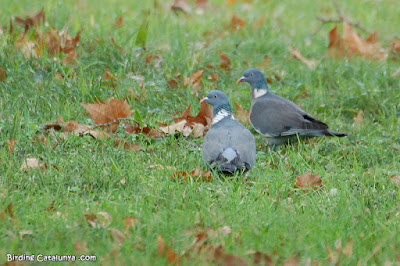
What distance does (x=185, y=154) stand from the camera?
15.9 ft

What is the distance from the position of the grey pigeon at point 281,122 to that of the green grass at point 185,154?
14 cm

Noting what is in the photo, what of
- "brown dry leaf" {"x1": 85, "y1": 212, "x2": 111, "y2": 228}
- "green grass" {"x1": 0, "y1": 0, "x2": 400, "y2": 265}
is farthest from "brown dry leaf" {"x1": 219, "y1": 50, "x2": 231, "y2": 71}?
"brown dry leaf" {"x1": 85, "y1": 212, "x2": 111, "y2": 228}

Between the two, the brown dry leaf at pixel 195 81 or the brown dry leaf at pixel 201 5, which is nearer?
the brown dry leaf at pixel 195 81

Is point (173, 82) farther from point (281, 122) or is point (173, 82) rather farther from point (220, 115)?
point (281, 122)

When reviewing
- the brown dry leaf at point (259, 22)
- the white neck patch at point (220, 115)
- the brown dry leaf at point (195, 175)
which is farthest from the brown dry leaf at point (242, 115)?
the brown dry leaf at point (259, 22)

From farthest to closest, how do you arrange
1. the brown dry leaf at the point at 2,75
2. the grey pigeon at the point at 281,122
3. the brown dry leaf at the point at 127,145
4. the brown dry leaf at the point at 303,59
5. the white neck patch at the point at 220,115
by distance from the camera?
1. the brown dry leaf at the point at 303,59
2. the brown dry leaf at the point at 2,75
3. the grey pigeon at the point at 281,122
4. the white neck patch at the point at 220,115
5. the brown dry leaf at the point at 127,145

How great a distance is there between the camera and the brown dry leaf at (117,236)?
330 centimetres

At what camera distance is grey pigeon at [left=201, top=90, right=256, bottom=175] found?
4398 millimetres

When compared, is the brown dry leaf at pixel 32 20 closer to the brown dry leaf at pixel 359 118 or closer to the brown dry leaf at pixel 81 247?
the brown dry leaf at pixel 359 118

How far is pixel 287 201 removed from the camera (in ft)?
13.4

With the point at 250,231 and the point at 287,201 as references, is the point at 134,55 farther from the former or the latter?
the point at 250,231

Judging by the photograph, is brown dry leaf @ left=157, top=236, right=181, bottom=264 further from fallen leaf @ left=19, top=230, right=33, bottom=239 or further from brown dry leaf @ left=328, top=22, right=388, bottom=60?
brown dry leaf @ left=328, top=22, right=388, bottom=60

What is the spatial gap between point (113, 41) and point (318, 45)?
2.57 meters

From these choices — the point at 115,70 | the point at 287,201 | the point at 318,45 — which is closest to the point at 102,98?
the point at 115,70
